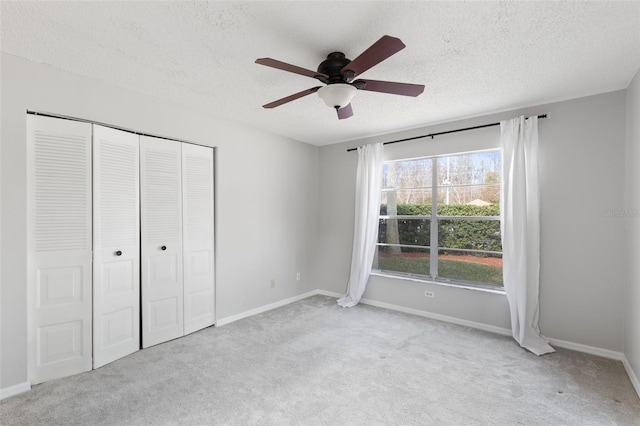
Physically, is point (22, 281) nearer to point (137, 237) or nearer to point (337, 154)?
point (137, 237)

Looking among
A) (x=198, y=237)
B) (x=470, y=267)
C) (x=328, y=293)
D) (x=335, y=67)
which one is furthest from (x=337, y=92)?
(x=328, y=293)

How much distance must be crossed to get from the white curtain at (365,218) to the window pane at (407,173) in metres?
0.23

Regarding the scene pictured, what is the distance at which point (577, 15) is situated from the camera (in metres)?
1.71

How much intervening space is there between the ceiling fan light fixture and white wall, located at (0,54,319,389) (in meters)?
1.90

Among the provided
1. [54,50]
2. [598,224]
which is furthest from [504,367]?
[54,50]

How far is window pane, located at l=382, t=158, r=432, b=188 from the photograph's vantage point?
407cm

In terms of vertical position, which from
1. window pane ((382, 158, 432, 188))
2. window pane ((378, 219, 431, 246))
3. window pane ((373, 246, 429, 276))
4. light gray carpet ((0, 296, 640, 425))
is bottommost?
light gray carpet ((0, 296, 640, 425))

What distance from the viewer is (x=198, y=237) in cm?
341

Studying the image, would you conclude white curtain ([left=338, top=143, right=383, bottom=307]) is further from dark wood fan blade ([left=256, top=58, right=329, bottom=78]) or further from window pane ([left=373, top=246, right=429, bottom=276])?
dark wood fan blade ([left=256, top=58, right=329, bottom=78])

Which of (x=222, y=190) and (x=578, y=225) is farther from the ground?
(x=222, y=190)

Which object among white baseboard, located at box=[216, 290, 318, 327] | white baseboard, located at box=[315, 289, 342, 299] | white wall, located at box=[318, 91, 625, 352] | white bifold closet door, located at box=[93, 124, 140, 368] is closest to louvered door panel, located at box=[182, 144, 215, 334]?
white baseboard, located at box=[216, 290, 318, 327]

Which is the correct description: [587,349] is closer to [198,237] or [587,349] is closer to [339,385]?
[339,385]

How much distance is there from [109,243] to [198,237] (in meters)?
0.88

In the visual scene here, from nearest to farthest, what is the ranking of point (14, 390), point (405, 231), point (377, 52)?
point (377, 52)
point (14, 390)
point (405, 231)
